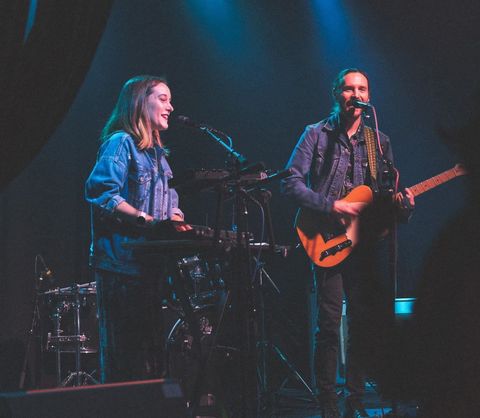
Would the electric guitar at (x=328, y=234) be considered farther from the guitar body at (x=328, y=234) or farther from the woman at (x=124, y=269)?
the woman at (x=124, y=269)

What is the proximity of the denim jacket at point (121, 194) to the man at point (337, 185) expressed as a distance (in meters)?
0.92

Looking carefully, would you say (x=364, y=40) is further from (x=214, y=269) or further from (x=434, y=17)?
(x=214, y=269)

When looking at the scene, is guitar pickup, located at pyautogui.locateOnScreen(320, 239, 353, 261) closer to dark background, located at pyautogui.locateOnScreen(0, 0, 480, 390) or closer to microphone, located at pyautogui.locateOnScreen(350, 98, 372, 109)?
microphone, located at pyautogui.locateOnScreen(350, 98, 372, 109)

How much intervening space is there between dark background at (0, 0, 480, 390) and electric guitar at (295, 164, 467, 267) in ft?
8.48

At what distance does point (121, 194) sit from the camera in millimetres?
3809

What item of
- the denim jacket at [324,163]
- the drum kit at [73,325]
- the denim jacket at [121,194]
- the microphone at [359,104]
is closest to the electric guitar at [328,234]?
the denim jacket at [324,163]

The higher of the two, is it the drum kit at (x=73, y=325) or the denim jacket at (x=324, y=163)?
the denim jacket at (x=324, y=163)

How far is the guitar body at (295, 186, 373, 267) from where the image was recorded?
14.1 ft

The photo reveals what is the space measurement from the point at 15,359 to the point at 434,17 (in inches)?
199

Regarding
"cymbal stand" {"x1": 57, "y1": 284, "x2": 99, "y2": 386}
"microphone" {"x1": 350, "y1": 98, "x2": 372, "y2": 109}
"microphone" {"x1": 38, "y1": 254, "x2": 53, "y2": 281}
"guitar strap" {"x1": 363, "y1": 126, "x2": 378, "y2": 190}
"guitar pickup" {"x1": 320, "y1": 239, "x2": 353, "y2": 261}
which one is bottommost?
"cymbal stand" {"x1": 57, "y1": 284, "x2": 99, "y2": 386}

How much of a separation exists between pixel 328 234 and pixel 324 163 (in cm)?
48

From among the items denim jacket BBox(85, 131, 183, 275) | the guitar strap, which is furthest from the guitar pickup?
denim jacket BBox(85, 131, 183, 275)

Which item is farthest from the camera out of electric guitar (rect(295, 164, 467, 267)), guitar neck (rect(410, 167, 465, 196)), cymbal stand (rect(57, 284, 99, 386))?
cymbal stand (rect(57, 284, 99, 386))

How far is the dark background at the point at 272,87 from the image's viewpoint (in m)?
6.80
